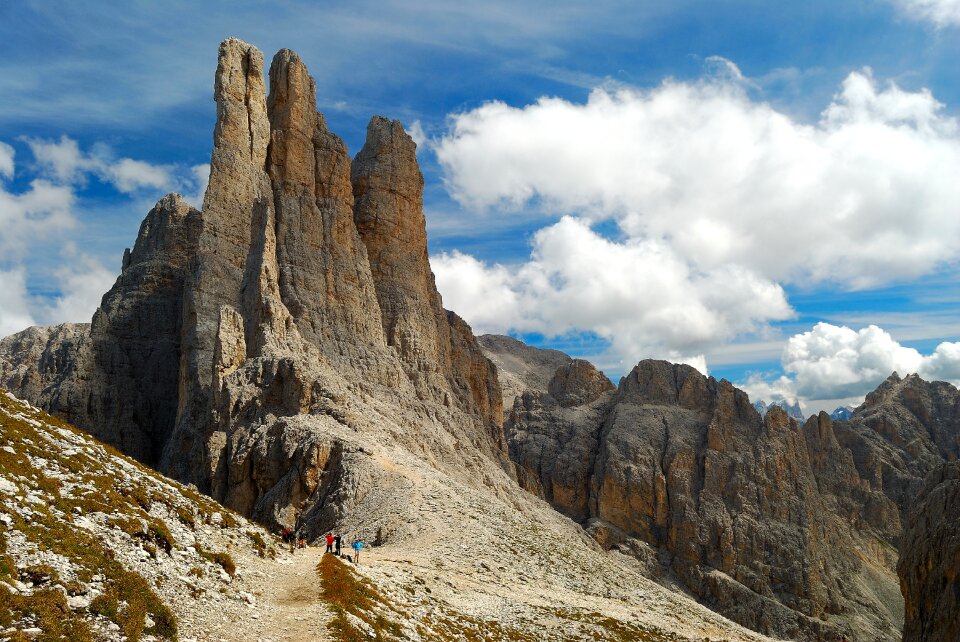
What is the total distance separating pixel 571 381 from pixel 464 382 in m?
62.2

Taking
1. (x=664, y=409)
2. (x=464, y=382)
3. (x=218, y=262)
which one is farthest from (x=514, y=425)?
(x=218, y=262)

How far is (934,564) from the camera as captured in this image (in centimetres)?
5253

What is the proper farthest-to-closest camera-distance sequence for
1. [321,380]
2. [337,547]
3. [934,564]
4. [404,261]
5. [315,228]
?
1. [404,261]
2. [315,228]
3. [321,380]
4. [934,564]
5. [337,547]

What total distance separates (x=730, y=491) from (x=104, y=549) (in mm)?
135008

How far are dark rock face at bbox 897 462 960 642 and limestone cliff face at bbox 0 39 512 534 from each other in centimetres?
4152

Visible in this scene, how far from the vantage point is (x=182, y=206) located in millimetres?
104750

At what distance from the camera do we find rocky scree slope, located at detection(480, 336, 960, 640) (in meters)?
127

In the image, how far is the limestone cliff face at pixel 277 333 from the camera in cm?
6844

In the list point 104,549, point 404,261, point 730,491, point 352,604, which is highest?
point 404,261

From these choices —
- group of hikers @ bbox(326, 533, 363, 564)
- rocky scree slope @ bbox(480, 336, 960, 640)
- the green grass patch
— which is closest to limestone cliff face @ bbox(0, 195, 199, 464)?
group of hikers @ bbox(326, 533, 363, 564)

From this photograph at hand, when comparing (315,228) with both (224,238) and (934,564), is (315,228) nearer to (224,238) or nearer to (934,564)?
(224,238)

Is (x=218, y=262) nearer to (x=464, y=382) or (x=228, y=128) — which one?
(x=228, y=128)

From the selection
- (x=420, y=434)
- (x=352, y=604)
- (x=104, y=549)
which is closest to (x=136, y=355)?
(x=420, y=434)

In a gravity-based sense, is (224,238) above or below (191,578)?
above
